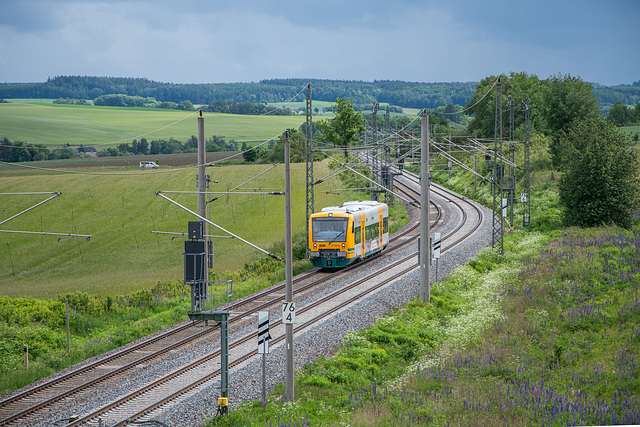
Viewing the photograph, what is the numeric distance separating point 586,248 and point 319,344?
17.3 metres

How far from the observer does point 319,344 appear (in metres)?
19.0

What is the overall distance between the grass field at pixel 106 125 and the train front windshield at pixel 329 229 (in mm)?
48431

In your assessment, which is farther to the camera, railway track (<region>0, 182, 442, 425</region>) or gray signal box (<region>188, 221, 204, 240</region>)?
railway track (<region>0, 182, 442, 425</region>)

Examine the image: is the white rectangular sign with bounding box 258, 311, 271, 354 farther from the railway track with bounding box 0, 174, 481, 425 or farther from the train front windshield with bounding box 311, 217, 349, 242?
the train front windshield with bounding box 311, 217, 349, 242

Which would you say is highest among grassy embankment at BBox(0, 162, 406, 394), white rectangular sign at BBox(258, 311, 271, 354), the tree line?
the tree line

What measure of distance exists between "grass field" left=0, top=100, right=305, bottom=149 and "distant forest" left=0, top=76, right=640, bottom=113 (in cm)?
365

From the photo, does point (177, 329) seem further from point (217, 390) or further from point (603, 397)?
point (603, 397)

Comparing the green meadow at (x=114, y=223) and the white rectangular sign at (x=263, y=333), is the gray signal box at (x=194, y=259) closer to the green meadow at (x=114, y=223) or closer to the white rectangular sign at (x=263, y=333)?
the white rectangular sign at (x=263, y=333)

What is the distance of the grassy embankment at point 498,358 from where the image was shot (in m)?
12.3

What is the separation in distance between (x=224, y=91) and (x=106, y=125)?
209 feet

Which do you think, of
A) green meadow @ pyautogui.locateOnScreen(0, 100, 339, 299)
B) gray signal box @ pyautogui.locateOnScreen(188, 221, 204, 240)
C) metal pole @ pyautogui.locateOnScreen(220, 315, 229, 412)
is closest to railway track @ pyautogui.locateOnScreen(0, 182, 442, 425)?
green meadow @ pyautogui.locateOnScreen(0, 100, 339, 299)

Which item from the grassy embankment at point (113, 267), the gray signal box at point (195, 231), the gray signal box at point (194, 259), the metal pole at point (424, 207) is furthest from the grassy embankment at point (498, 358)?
the grassy embankment at point (113, 267)

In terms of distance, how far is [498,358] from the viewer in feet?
52.8

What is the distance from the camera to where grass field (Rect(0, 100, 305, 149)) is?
88.3 meters
